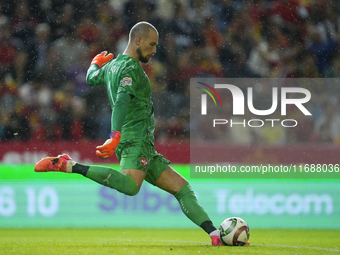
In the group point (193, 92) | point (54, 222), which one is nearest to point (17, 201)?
point (54, 222)

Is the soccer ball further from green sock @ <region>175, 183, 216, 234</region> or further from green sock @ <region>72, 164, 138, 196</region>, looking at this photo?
green sock @ <region>72, 164, 138, 196</region>

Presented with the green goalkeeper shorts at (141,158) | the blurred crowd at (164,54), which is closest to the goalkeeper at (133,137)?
the green goalkeeper shorts at (141,158)

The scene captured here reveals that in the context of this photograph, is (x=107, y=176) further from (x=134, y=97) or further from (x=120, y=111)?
(x=134, y=97)

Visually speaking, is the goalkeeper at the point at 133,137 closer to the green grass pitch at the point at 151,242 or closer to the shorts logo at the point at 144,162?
the shorts logo at the point at 144,162

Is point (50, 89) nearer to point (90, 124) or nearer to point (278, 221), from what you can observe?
point (90, 124)

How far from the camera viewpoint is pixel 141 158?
165 inches

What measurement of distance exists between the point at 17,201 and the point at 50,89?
2383 millimetres

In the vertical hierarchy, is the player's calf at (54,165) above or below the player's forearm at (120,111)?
below

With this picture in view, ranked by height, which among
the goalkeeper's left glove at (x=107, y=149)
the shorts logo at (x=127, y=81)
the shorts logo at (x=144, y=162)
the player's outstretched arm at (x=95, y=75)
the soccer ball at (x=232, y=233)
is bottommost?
the soccer ball at (x=232, y=233)

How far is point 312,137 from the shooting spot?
28.0 ft

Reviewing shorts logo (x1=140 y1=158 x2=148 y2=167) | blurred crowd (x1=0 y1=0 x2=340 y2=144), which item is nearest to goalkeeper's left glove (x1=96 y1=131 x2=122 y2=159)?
shorts logo (x1=140 y1=158 x2=148 y2=167)

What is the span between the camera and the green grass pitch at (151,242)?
169 inches

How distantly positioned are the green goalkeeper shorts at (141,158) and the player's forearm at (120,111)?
12.8 inches

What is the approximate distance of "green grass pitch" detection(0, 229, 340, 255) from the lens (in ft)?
14.1
